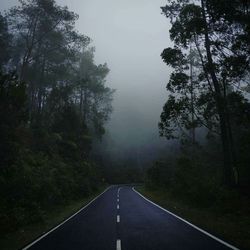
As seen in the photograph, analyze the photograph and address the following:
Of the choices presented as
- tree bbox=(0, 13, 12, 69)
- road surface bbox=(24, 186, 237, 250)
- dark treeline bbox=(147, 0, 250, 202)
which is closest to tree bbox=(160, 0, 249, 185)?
dark treeline bbox=(147, 0, 250, 202)

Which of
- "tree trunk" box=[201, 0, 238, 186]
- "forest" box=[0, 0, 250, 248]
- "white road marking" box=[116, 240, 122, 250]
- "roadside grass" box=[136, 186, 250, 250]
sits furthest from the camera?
"tree trunk" box=[201, 0, 238, 186]

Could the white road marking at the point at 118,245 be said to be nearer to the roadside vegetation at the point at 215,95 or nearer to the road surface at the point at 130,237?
the road surface at the point at 130,237

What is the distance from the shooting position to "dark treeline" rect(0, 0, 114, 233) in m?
17.1

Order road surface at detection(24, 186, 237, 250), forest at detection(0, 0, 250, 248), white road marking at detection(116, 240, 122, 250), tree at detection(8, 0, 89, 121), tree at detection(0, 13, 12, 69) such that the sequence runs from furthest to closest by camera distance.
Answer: tree at detection(0, 13, 12, 69), tree at detection(8, 0, 89, 121), forest at detection(0, 0, 250, 248), road surface at detection(24, 186, 237, 250), white road marking at detection(116, 240, 122, 250)

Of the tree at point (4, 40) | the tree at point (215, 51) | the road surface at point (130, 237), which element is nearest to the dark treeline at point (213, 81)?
the tree at point (215, 51)

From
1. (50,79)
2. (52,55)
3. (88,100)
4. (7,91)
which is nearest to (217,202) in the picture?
(7,91)

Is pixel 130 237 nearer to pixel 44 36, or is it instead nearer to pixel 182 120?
pixel 182 120

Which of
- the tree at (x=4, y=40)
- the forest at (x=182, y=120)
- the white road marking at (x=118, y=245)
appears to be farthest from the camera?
the tree at (x=4, y=40)

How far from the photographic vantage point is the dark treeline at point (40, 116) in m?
17.1

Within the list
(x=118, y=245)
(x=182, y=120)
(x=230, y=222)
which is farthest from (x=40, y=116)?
(x=118, y=245)

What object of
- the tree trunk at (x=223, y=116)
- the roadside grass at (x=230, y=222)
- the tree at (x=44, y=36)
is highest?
the tree at (x=44, y=36)

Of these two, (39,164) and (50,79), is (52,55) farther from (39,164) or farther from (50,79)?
(39,164)

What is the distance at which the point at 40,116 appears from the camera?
41688mm

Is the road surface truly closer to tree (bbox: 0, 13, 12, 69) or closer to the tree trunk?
the tree trunk
